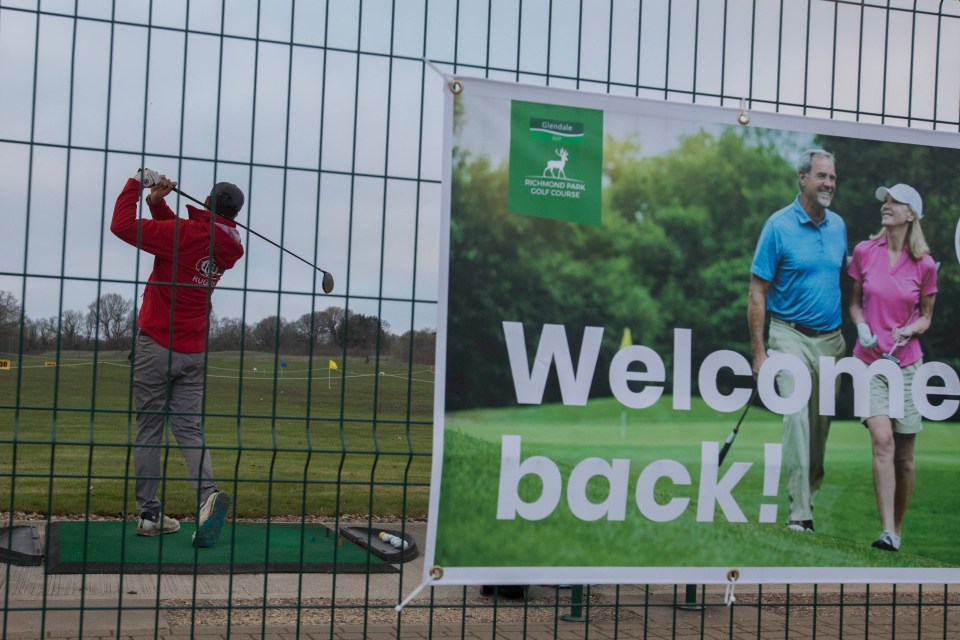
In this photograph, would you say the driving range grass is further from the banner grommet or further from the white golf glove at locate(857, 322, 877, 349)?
the white golf glove at locate(857, 322, 877, 349)

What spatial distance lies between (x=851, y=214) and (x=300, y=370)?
310 centimetres

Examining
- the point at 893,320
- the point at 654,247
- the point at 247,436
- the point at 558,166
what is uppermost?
the point at 558,166

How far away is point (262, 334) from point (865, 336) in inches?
115

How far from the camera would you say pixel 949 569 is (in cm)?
488

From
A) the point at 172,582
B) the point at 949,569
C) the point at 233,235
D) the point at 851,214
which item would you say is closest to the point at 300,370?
the point at 233,235

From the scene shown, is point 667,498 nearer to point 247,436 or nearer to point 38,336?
point 38,336

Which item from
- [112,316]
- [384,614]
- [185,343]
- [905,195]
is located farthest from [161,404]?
[905,195]

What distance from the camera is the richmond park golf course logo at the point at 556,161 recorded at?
4293mm

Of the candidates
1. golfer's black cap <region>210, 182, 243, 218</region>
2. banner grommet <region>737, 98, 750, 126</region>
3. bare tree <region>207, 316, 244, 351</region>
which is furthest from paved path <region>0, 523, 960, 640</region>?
banner grommet <region>737, 98, 750, 126</region>

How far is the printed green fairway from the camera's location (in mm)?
4270

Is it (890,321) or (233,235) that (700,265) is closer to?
(890,321)

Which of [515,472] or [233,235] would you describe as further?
[233,235]

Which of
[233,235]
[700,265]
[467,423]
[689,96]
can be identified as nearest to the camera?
[467,423]

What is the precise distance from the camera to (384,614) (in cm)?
600
